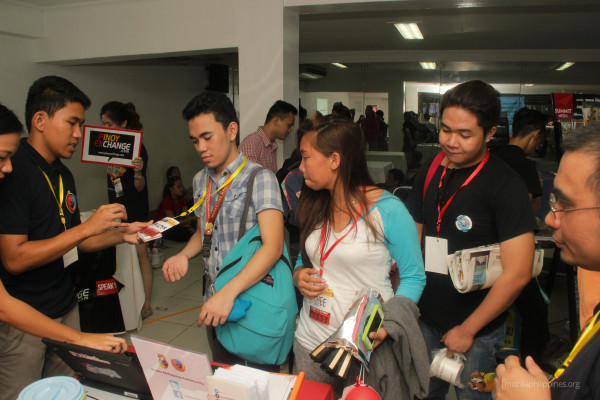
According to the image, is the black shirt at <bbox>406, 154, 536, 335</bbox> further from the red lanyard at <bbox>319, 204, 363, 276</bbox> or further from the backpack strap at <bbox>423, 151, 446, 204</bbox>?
the red lanyard at <bbox>319, 204, 363, 276</bbox>

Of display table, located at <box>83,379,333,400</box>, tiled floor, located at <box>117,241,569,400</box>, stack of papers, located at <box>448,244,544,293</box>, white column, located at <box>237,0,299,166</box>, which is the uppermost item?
white column, located at <box>237,0,299,166</box>

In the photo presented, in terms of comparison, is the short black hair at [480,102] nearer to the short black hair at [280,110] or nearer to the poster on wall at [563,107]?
the short black hair at [280,110]

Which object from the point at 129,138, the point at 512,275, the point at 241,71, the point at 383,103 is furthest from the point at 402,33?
the point at 512,275

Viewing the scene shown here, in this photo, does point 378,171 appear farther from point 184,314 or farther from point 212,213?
point 212,213

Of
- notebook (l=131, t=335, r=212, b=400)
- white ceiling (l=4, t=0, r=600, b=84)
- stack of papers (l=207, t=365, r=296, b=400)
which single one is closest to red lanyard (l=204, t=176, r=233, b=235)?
notebook (l=131, t=335, r=212, b=400)

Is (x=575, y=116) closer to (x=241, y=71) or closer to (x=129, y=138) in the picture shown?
(x=241, y=71)

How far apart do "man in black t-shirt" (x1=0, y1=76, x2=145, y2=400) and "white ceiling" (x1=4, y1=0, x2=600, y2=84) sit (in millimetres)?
2451

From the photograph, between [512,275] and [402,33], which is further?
[402,33]

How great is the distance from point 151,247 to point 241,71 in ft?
10.5

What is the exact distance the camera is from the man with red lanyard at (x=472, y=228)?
1.52 meters

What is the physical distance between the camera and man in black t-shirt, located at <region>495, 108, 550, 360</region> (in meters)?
2.65

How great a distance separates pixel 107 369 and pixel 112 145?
250 centimetres

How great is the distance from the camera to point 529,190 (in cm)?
266

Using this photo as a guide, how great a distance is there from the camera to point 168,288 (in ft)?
15.5
